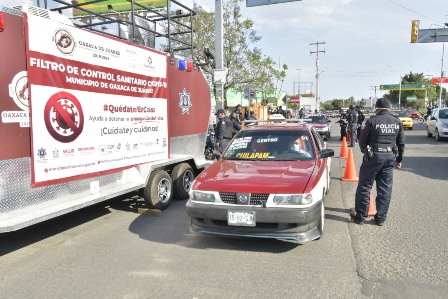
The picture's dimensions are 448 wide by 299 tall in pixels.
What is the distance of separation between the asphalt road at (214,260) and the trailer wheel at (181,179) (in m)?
0.94

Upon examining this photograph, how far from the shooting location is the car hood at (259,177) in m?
4.52

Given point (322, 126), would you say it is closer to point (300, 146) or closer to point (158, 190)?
point (300, 146)

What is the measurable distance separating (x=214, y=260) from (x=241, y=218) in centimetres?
58

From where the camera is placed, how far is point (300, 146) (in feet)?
19.4

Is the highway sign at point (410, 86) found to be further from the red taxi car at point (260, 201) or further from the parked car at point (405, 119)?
the red taxi car at point (260, 201)

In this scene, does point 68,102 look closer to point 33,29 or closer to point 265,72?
point 33,29

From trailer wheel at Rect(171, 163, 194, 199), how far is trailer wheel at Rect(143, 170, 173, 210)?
0.74ft

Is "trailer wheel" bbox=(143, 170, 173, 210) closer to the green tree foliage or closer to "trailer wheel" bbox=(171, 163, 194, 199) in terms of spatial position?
"trailer wheel" bbox=(171, 163, 194, 199)

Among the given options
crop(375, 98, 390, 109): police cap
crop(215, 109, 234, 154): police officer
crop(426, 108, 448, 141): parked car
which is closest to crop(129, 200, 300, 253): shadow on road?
crop(375, 98, 390, 109): police cap

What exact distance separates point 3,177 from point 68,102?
1.24 meters

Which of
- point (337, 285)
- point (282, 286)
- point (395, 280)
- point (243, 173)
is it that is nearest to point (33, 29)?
point (243, 173)

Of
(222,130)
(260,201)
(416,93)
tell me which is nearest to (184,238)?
(260,201)

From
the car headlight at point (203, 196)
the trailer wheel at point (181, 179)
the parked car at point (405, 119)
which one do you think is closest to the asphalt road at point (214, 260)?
the car headlight at point (203, 196)

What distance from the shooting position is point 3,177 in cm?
416
